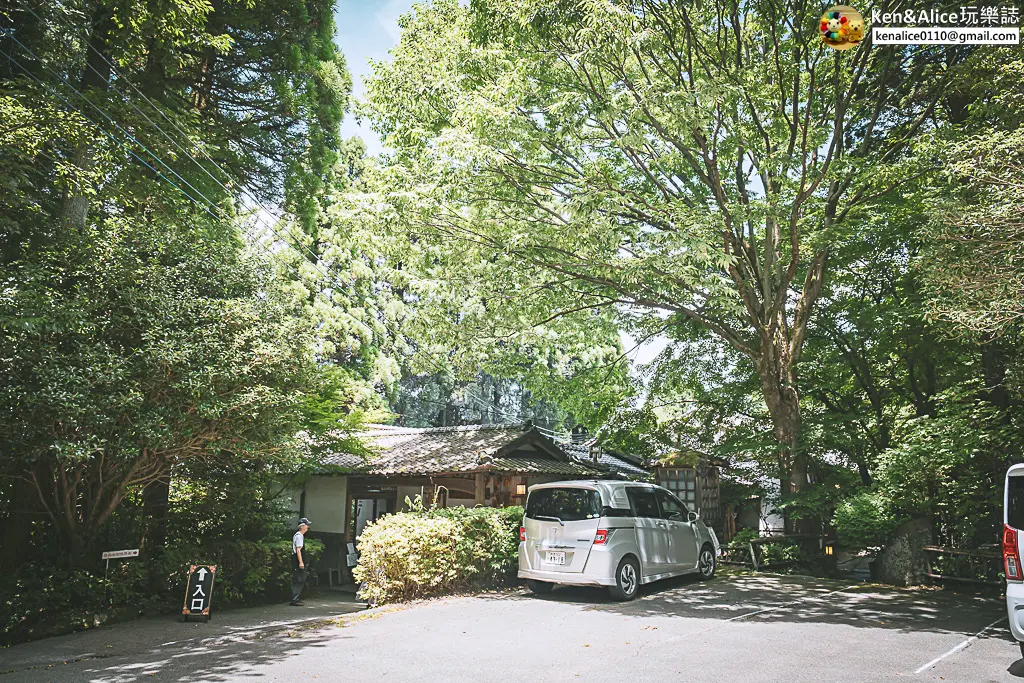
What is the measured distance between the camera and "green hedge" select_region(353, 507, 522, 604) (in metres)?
10.9

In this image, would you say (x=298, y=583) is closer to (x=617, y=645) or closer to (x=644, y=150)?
(x=617, y=645)

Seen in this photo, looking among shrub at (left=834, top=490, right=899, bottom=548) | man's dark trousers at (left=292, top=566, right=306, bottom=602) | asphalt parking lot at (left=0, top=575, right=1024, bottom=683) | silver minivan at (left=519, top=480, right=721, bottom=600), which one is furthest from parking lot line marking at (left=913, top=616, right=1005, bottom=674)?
man's dark trousers at (left=292, top=566, right=306, bottom=602)

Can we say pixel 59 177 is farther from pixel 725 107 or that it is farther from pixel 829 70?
pixel 829 70

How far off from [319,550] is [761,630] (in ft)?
28.8

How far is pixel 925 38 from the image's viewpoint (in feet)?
36.4

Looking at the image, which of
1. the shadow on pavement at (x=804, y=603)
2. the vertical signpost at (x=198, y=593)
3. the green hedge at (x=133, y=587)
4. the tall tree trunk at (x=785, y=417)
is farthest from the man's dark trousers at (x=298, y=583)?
the tall tree trunk at (x=785, y=417)

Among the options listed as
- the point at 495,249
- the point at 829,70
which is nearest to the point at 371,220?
the point at 495,249

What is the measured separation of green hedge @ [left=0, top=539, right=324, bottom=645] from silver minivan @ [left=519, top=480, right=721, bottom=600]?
4827mm

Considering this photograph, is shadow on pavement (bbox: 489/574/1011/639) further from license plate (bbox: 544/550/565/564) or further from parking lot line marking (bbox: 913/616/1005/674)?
license plate (bbox: 544/550/565/564)

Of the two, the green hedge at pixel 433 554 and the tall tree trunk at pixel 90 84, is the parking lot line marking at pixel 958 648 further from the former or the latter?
the tall tree trunk at pixel 90 84

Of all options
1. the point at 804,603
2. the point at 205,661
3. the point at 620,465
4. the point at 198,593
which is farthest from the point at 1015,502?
the point at 620,465

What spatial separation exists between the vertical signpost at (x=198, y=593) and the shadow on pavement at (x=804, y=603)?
15.9 ft

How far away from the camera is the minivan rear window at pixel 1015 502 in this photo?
609 centimetres

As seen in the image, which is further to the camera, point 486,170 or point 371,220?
point 371,220
